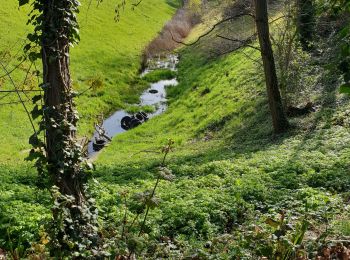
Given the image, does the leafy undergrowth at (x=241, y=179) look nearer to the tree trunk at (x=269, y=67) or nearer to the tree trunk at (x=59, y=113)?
the tree trunk at (x=269, y=67)

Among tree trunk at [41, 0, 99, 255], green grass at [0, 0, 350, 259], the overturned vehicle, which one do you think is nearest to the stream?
the overturned vehicle

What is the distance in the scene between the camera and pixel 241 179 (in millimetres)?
14477

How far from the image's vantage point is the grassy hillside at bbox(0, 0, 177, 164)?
30969 millimetres

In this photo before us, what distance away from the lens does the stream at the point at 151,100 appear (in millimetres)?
35781

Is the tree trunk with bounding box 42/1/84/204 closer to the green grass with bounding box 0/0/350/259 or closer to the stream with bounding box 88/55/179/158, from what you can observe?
the green grass with bounding box 0/0/350/259

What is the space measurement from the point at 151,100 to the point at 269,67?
23.5 m

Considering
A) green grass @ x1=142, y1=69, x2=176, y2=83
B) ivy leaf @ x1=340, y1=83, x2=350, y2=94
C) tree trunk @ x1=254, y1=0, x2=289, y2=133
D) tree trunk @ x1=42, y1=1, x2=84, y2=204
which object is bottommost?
ivy leaf @ x1=340, y1=83, x2=350, y2=94

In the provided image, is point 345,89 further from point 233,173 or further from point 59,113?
point 233,173

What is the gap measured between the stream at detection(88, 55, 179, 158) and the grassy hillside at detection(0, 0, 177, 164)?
0.87m

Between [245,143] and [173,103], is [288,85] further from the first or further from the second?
[173,103]

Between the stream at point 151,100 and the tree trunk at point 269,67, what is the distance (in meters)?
14.2

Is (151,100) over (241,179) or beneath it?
over

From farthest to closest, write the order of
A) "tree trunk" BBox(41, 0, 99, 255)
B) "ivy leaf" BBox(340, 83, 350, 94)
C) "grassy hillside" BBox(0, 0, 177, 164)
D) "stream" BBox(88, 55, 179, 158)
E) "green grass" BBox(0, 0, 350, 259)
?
"stream" BBox(88, 55, 179, 158) → "grassy hillside" BBox(0, 0, 177, 164) → "green grass" BBox(0, 0, 350, 259) → "tree trunk" BBox(41, 0, 99, 255) → "ivy leaf" BBox(340, 83, 350, 94)

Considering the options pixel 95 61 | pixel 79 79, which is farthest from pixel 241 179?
pixel 95 61
